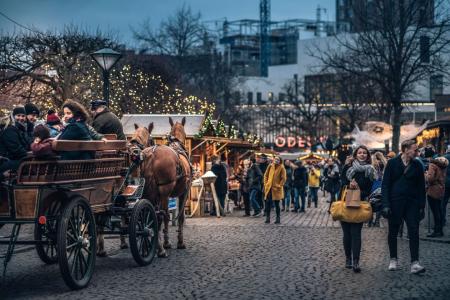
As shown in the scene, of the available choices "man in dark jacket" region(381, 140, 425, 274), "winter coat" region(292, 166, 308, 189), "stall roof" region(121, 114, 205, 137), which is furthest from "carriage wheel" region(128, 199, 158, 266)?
"winter coat" region(292, 166, 308, 189)

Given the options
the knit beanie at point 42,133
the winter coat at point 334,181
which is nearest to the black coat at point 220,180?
the winter coat at point 334,181

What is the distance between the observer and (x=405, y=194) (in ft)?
42.5

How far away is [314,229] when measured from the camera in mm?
22047

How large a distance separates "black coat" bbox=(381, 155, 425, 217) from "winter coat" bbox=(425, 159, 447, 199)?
20.4ft

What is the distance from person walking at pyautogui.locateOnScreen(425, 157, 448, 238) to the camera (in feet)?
62.7

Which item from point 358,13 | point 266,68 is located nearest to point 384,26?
point 358,13

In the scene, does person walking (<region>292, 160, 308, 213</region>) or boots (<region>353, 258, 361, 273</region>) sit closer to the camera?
boots (<region>353, 258, 361, 273</region>)

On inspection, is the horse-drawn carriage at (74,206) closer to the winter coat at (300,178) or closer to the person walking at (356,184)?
the person walking at (356,184)

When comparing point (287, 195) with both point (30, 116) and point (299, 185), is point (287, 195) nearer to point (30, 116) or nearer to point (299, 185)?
point (299, 185)

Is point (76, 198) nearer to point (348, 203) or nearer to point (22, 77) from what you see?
point (348, 203)

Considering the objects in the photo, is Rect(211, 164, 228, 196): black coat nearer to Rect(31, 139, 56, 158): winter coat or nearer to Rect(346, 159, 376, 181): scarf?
Rect(346, 159, 376, 181): scarf

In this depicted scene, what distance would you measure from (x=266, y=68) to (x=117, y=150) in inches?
4958

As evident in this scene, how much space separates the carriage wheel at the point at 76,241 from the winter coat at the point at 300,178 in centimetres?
2012

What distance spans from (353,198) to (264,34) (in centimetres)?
12866
